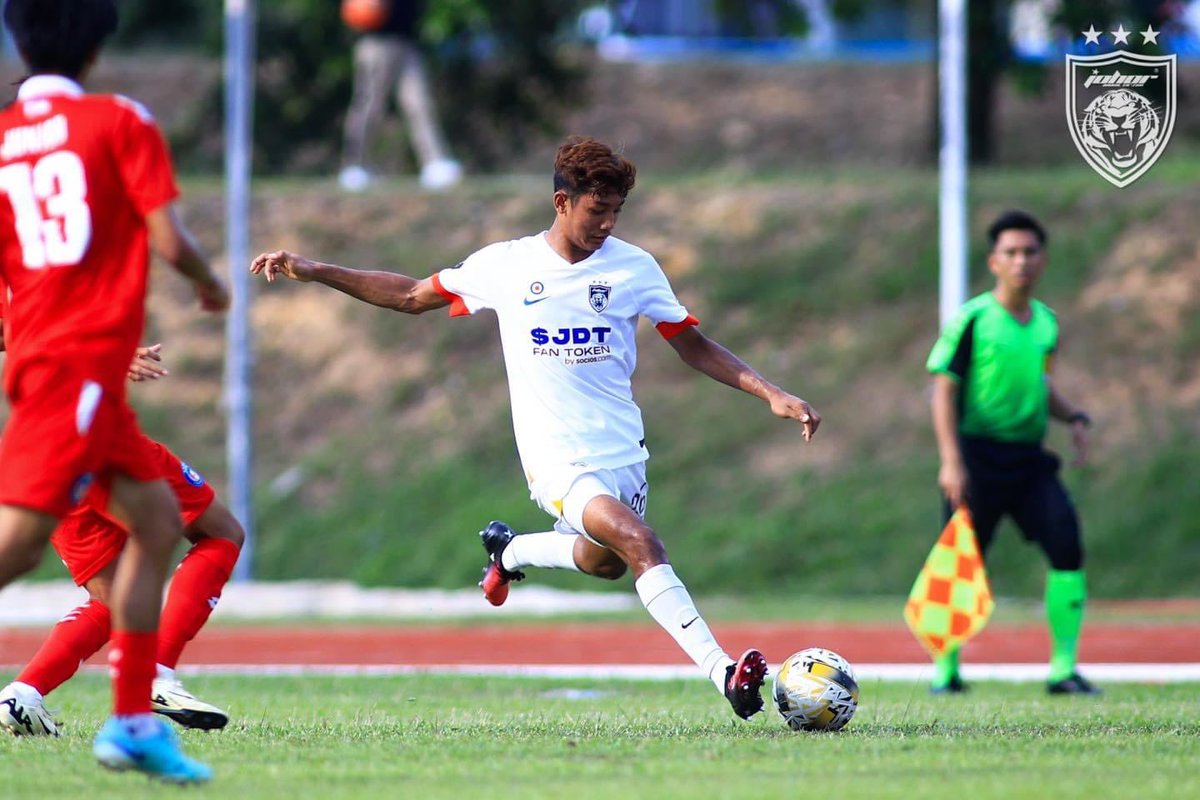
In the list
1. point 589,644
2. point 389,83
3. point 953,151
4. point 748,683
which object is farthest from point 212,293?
point 389,83

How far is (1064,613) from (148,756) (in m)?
6.28

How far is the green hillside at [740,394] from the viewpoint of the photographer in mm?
20188

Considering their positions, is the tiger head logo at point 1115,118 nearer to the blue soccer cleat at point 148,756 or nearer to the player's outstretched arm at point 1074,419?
the player's outstretched arm at point 1074,419

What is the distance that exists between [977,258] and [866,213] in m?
1.97

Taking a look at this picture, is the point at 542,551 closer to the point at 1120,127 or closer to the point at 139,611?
the point at 139,611

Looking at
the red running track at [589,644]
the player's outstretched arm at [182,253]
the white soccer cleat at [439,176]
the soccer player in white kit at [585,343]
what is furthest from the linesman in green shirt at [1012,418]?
the white soccer cleat at [439,176]

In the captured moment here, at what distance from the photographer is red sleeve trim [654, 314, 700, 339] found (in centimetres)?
802

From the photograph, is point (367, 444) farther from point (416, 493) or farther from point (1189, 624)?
point (1189, 624)

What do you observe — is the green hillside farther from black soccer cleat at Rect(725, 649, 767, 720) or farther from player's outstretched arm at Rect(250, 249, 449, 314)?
black soccer cleat at Rect(725, 649, 767, 720)

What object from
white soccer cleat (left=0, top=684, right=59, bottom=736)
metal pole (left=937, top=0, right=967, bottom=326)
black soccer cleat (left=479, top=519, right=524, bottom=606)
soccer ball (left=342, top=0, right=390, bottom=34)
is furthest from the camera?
soccer ball (left=342, top=0, right=390, bottom=34)

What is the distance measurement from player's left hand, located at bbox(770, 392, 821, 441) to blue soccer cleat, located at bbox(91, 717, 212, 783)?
9.28 ft

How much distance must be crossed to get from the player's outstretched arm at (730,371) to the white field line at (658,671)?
4.07 meters

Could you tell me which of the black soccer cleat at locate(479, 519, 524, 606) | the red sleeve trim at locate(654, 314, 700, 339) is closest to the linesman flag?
the black soccer cleat at locate(479, 519, 524, 606)

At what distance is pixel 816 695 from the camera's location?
24.1 ft
